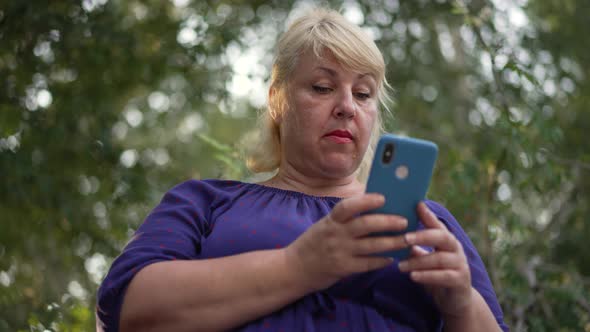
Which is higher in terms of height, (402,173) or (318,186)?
(402,173)

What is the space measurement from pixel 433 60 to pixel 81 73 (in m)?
4.32

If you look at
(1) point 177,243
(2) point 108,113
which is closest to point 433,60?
(2) point 108,113

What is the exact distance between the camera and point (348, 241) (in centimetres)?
124

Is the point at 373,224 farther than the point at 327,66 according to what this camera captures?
No

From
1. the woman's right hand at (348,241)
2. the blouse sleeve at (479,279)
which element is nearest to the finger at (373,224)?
the woman's right hand at (348,241)

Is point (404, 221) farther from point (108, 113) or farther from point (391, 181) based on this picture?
point (108, 113)

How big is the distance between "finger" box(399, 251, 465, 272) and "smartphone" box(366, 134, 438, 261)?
0.05 m

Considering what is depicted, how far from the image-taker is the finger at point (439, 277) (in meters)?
1.27

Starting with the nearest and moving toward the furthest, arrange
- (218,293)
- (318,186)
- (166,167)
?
(218,293) < (318,186) < (166,167)

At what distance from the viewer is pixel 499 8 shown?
4.12 m

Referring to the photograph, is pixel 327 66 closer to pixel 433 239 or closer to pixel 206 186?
pixel 206 186

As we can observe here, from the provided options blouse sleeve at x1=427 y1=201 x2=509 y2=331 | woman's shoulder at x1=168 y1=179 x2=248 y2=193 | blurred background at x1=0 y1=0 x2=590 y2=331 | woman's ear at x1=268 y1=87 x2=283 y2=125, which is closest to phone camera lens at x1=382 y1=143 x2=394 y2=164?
blouse sleeve at x1=427 y1=201 x2=509 y2=331

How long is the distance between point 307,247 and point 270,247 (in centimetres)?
25

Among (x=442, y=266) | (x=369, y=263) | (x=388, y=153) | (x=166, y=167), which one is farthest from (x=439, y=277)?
(x=166, y=167)
